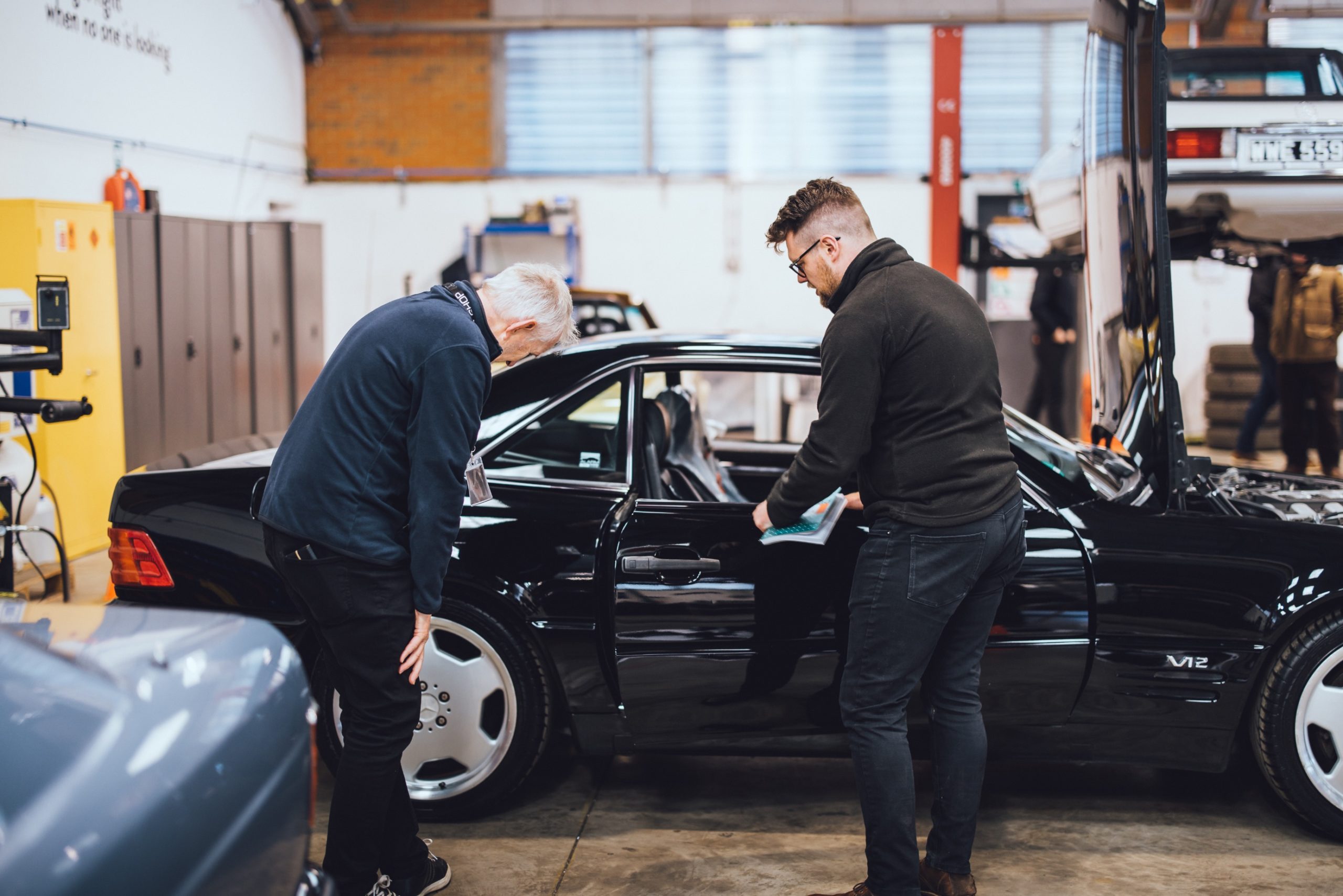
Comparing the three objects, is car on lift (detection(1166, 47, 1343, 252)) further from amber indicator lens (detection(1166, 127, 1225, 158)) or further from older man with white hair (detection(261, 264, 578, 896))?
older man with white hair (detection(261, 264, 578, 896))

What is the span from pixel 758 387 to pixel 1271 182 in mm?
3807

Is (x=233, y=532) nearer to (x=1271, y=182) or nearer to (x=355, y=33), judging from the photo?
(x=1271, y=182)

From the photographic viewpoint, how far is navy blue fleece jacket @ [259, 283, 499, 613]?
7.34 ft

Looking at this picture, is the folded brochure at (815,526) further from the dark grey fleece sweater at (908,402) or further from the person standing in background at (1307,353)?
the person standing in background at (1307,353)

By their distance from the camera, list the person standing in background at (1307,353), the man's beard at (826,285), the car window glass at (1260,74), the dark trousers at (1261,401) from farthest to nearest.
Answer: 1. the dark trousers at (1261,401)
2. the person standing in background at (1307,353)
3. the car window glass at (1260,74)
4. the man's beard at (826,285)

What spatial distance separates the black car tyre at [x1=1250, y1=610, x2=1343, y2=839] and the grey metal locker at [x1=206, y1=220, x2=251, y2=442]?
27.7ft

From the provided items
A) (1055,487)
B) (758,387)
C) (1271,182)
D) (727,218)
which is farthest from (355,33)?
(1055,487)

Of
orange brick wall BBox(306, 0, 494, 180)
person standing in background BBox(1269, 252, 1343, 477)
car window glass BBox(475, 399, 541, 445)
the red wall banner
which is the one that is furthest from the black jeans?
orange brick wall BBox(306, 0, 494, 180)

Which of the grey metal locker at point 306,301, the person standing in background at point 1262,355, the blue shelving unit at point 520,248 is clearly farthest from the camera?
the blue shelving unit at point 520,248

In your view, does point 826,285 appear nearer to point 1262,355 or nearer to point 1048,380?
point 1262,355

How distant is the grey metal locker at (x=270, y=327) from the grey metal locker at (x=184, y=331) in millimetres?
939

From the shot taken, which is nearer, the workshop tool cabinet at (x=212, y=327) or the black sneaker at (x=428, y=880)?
the black sneaker at (x=428, y=880)

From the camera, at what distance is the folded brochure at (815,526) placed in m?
2.73

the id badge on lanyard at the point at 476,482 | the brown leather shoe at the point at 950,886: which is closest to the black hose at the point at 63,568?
the id badge on lanyard at the point at 476,482
